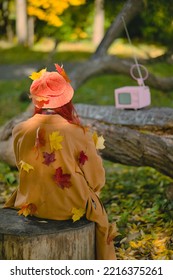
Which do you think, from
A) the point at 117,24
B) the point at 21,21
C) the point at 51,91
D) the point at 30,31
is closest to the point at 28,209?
the point at 51,91

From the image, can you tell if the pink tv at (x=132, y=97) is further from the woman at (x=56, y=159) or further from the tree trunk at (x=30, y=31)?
the tree trunk at (x=30, y=31)

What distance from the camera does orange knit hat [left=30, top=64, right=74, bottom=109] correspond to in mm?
3586

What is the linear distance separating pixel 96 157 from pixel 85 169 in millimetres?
100

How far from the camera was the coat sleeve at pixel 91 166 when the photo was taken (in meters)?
3.66

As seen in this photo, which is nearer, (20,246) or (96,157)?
(20,246)

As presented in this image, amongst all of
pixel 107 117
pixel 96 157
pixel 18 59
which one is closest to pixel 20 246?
pixel 96 157

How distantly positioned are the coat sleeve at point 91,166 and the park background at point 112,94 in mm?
531

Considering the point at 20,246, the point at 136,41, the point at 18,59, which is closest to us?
the point at 20,246

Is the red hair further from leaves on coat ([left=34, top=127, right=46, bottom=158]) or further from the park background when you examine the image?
the park background

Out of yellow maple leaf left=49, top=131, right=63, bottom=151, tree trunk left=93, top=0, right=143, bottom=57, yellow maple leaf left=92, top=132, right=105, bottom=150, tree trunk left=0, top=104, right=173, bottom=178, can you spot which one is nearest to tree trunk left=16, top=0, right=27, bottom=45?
tree trunk left=93, top=0, right=143, bottom=57

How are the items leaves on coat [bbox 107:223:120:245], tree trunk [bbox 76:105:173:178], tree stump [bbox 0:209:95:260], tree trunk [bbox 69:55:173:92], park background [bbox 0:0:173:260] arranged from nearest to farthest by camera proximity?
tree stump [bbox 0:209:95:260], leaves on coat [bbox 107:223:120:245], park background [bbox 0:0:173:260], tree trunk [bbox 76:105:173:178], tree trunk [bbox 69:55:173:92]

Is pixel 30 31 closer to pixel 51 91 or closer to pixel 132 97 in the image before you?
pixel 132 97
